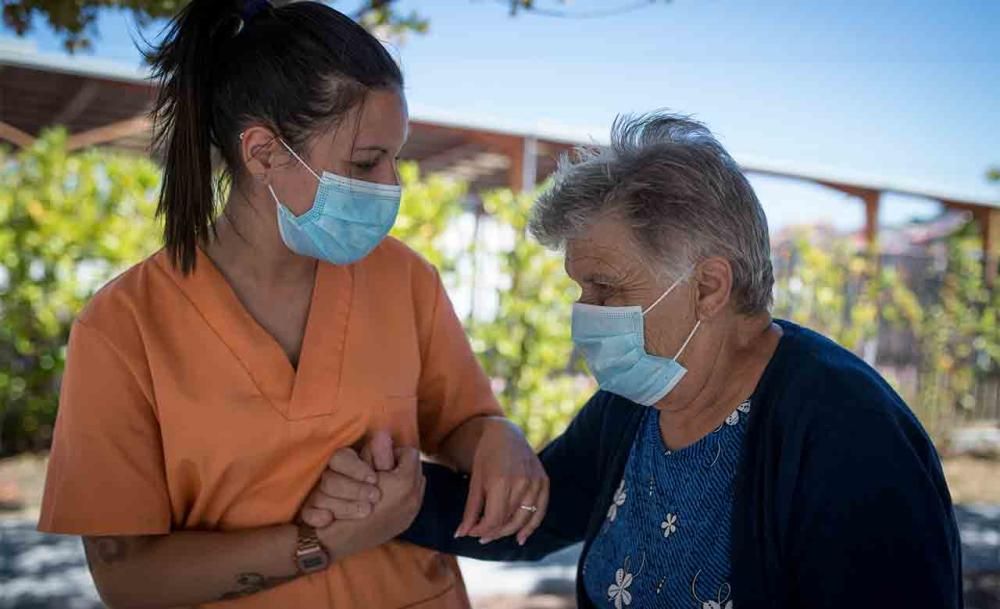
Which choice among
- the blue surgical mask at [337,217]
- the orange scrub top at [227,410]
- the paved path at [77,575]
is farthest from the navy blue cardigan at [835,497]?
the paved path at [77,575]

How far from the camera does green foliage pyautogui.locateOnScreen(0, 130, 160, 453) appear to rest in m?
5.96

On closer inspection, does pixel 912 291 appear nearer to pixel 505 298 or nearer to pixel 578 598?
pixel 505 298

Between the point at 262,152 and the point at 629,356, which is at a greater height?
the point at 262,152

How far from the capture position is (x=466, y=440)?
1.88 meters

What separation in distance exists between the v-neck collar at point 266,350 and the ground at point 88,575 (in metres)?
2.66

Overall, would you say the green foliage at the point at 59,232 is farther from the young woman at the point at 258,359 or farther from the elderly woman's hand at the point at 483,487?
the elderly woman's hand at the point at 483,487

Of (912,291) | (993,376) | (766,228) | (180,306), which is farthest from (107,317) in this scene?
(993,376)

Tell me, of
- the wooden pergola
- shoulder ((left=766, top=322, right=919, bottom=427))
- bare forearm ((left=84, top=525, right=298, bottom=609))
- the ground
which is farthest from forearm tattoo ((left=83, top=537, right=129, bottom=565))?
the wooden pergola

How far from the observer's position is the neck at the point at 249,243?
170cm

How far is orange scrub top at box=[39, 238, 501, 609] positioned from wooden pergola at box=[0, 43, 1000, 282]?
4.92 m

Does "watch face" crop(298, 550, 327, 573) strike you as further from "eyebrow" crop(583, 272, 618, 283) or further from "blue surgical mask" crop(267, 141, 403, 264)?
"eyebrow" crop(583, 272, 618, 283)

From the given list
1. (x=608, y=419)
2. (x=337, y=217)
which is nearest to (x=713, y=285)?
(x=608, y=419)

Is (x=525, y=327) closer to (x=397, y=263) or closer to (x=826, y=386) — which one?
(x=397, y=263)

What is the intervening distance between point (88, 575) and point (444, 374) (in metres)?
3.24
